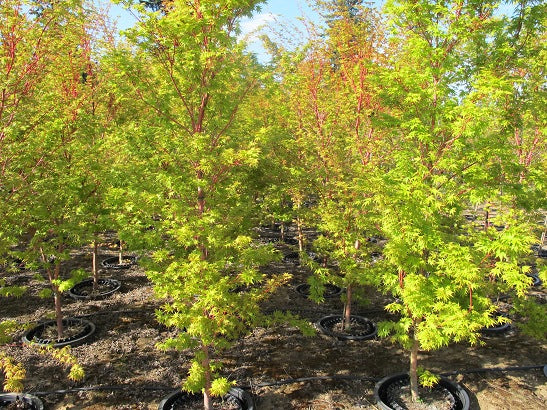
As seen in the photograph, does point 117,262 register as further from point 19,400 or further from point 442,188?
point 442,188

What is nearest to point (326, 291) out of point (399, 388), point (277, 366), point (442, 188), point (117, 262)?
point (277, 366)

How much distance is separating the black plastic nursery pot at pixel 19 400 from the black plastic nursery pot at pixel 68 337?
1.66 meters

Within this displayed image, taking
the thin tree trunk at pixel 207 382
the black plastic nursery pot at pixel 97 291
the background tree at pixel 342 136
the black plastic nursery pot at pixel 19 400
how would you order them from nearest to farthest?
1. the thin tree trunk at pixel 207 382
2. the black plastic nursery pot at pixel 19 400
3. the background tree at pixel 342 136
4. the black plastic nursery pot at pixel 97 291

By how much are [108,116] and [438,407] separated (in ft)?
32.6

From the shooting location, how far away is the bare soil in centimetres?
675

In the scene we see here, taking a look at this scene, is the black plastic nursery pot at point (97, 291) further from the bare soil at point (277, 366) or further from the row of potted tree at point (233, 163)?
the row of potted tree at point (233, 163)

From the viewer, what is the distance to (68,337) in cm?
866

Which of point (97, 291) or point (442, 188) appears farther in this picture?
point (97, 291)

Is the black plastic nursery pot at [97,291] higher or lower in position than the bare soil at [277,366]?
higher

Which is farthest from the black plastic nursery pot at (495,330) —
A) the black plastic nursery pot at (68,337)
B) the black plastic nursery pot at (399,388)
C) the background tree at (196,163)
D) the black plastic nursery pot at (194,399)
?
the black plastic nursery pot at (68,337)

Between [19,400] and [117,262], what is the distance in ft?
27.9

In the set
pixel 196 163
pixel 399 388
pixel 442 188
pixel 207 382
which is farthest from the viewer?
pixel 399 388

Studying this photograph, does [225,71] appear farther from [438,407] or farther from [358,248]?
[438,407]

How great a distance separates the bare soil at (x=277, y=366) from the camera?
6750 millimetres
